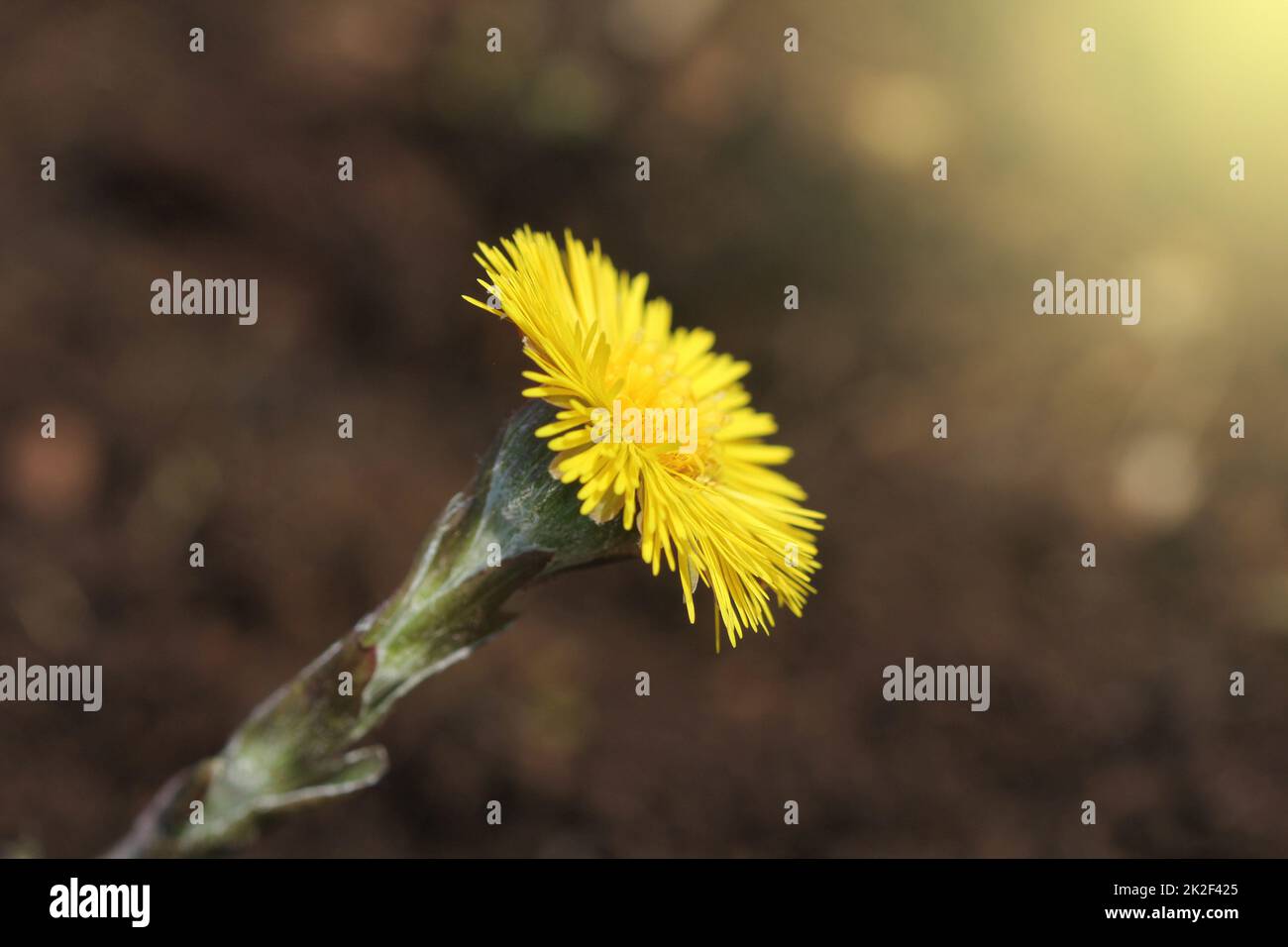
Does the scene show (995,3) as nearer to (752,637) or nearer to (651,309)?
(752,637)

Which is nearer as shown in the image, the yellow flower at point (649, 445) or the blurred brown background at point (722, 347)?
the yellow flower at point (649, 445)

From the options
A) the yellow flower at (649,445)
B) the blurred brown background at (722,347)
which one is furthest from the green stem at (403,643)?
the blurred brown background at (722,347)

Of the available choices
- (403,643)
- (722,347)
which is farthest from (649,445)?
(722,347)

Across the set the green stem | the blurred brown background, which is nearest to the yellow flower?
the green stem

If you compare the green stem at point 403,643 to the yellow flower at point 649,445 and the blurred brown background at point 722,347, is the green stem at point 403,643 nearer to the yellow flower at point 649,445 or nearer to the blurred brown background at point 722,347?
the yellow flower at point 649,445

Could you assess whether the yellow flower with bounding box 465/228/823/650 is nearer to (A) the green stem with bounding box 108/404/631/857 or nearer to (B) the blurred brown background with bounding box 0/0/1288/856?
(A) the green stem with bounding box 108/404/631/857

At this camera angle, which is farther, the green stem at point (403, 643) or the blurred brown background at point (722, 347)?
the blurred brown background at point (722, 347)
